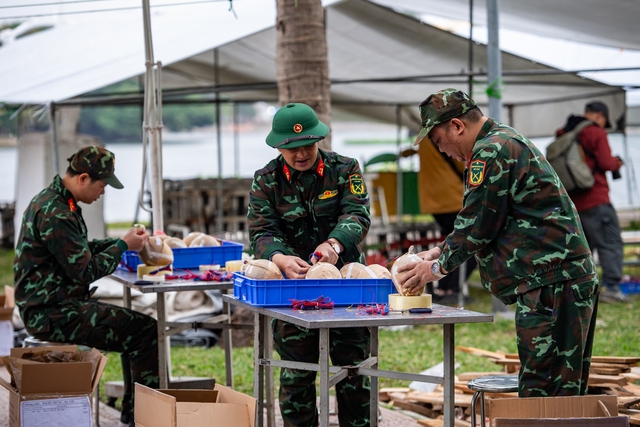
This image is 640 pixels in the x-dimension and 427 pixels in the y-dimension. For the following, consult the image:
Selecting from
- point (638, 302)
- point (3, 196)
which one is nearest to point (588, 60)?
point (638, 302)

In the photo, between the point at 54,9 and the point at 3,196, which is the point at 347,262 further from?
the point at 3,196

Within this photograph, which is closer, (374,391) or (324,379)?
(324,379)

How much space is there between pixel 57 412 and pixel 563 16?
6380 millimetres

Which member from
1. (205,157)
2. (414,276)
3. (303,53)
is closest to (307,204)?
(414,276)

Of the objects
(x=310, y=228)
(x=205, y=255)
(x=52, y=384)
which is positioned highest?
(x=310, y=228)

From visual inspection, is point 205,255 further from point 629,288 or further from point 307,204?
point 629,288

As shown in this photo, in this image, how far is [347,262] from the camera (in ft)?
14.4

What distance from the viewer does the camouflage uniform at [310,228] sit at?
4.35m

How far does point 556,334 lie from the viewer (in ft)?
11.3

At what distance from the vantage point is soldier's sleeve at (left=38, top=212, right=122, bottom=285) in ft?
15.5

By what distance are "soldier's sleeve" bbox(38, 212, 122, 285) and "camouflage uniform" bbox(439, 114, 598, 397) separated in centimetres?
227

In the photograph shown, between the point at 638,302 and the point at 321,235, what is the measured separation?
665 centimetres

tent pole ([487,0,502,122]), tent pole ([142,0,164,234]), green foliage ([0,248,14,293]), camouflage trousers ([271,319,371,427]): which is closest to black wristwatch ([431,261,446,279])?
camouflage trousers ([271,319,371,427])

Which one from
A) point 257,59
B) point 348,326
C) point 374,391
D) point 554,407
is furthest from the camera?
point 257,59
